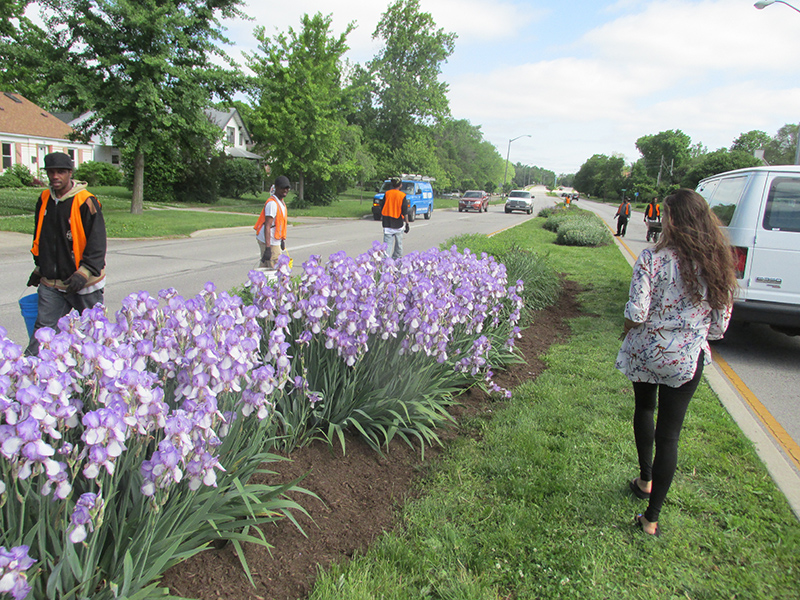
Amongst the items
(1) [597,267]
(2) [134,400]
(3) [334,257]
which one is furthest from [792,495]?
(1) [597,267]

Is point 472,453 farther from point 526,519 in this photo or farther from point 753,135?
point 753,135

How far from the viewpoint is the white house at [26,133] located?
3247 cm

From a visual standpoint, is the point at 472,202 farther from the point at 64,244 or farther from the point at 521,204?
the point at 64,244

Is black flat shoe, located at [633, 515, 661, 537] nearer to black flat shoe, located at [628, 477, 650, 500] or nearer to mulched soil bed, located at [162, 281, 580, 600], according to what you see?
black flat shoe, located at [628, 477, 650, 500]

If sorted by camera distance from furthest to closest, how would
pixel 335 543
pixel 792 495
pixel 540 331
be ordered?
pixel 540 331
pixel 792 495
pixel 335 543

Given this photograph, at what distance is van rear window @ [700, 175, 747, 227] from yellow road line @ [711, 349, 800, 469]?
1.73 m

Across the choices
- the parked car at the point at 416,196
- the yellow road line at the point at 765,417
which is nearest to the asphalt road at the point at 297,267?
the yellow road line at the point at 765,417

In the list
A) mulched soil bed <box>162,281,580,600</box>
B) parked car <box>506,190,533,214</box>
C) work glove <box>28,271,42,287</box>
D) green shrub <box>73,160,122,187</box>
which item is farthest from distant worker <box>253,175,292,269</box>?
parked car <box>506,190,533,214</box>

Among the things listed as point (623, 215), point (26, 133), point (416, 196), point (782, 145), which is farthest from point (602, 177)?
point (26, 133)

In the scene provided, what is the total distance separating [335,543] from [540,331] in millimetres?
4682

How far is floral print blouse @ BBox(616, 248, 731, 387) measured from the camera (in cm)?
284

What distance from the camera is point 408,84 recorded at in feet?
153

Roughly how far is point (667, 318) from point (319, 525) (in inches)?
81.0

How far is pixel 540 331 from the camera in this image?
6734 mm
